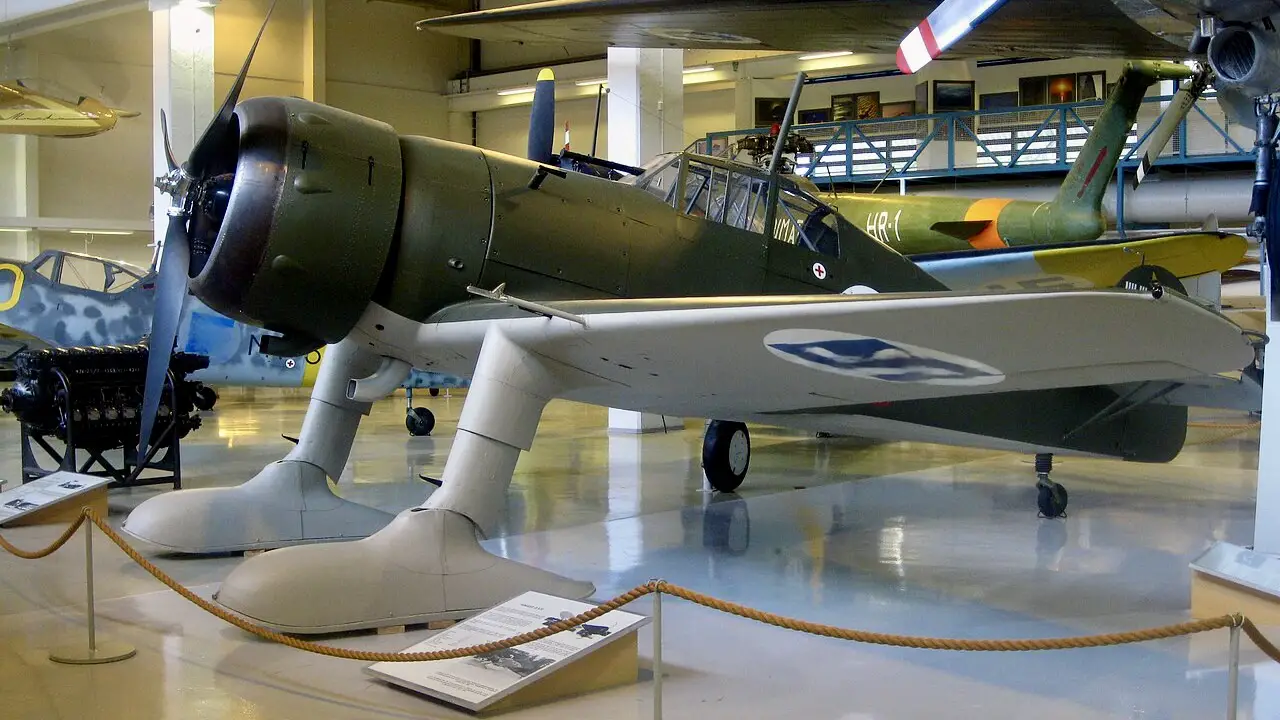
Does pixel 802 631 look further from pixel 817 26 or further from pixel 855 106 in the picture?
pixel 855 106

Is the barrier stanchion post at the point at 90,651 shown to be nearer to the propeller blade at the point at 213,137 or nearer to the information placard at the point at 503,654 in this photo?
the information placard at the point at 503,654

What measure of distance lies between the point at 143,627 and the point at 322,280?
63.1 inches

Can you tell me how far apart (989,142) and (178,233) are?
14.7 meters

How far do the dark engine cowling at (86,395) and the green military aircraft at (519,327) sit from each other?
1981 millimetres

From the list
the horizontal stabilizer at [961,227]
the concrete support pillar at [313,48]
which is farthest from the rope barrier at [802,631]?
the concrete support pillar at [313,48]

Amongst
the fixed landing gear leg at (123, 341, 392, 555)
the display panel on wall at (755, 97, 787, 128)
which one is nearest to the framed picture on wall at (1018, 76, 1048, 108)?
the display panel on wall at (755, 97, 787, 128)

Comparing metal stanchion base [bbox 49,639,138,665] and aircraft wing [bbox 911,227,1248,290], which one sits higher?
aircraft wing [bbox 911,227,1248,290]

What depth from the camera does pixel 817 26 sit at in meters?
8.34

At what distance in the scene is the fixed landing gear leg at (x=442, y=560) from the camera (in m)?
4.19

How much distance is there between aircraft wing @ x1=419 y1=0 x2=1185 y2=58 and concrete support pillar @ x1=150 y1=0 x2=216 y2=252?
5.32 metres

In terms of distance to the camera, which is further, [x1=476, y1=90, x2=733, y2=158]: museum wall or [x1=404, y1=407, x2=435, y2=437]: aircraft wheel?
[x1=476, y1=90, x2=733, y2=158]: museum wall

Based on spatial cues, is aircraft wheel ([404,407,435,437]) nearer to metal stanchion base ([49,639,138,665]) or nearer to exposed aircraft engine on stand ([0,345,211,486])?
exposed aircraft engine on stand ([0,345,211,486])

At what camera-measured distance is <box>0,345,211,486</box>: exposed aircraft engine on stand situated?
746cm

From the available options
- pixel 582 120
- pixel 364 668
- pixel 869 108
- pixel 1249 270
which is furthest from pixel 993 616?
pixel 582 120
